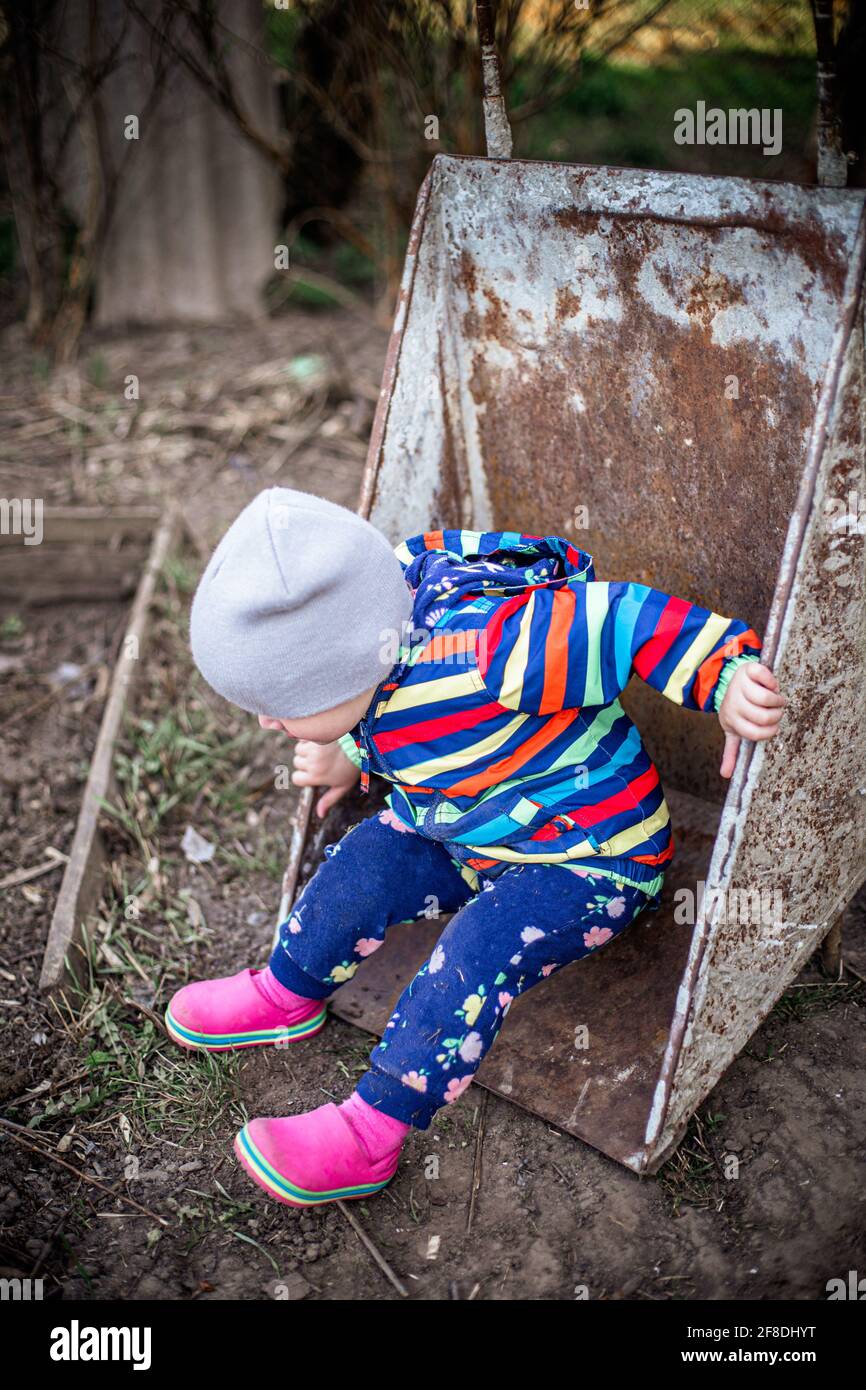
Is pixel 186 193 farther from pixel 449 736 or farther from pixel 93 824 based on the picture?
pixel 449 736

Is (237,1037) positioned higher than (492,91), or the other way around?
(492,91)

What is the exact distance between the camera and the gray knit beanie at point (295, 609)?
153cm

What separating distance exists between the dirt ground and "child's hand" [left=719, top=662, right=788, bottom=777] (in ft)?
2.30

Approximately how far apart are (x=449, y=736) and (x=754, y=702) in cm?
46

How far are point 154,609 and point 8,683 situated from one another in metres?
0.44

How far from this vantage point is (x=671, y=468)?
200cm

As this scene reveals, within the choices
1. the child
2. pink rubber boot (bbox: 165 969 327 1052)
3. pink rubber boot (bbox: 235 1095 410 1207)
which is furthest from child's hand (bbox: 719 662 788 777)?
pink rubber boot (bbox: 165 969 327 1052)

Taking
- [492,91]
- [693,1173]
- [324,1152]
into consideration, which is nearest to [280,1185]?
[324,1152]

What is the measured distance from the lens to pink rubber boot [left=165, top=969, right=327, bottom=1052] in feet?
6.63

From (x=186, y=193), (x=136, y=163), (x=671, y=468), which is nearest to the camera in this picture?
(x=671, y=468)

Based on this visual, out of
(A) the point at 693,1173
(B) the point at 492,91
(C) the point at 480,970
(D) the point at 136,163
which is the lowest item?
(A) the point at 693,1173

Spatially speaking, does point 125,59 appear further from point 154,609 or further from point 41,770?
point 41,770

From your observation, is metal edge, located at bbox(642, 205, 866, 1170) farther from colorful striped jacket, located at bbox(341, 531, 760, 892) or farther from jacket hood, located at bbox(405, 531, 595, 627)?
jacket hood, located at bbox(405, 531, 595, 627)

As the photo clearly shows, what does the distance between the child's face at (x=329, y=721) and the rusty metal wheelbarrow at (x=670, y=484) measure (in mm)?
456
